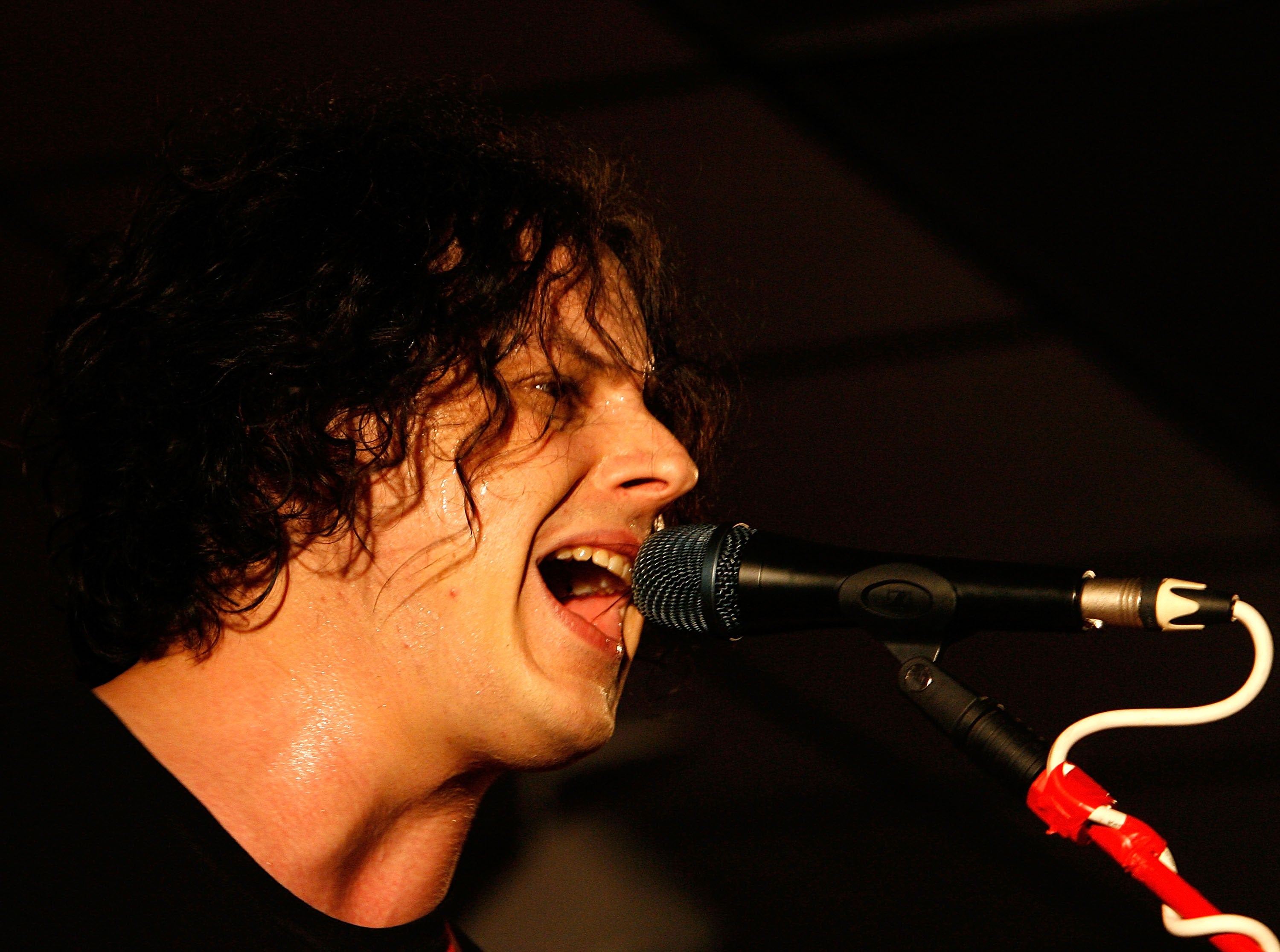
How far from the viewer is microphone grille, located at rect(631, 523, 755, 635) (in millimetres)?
1124

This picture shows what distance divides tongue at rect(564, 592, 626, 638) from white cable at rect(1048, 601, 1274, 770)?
0.73 meters

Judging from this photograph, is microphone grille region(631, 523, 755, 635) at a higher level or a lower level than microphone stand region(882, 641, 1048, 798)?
higher

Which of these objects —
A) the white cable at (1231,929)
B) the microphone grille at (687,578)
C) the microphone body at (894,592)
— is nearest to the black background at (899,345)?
the microphone grille at (687,578)

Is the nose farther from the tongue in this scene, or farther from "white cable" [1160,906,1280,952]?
"white cable" [1160,906,1280,952]

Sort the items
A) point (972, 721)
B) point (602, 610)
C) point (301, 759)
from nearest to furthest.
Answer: point (972, 721), point (301, 759), point (602, 610)

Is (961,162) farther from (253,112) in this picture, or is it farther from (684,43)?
(253,112)

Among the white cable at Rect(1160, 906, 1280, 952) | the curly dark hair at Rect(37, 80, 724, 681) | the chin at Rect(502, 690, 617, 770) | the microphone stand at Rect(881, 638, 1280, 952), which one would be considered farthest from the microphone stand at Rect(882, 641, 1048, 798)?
the curly dark hair at Rect(37, 80, 724, 681)

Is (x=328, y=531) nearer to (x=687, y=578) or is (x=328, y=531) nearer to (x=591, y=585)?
(x=591, y=585)

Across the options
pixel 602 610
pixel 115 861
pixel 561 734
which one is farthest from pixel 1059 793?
pixel 115 861

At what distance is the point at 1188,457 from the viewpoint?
2502mm

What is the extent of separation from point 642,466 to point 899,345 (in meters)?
1.14

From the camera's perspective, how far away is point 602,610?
163 cm

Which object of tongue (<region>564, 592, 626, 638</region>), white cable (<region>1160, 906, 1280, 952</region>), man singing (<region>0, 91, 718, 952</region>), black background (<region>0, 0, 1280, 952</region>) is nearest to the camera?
white cable (<region>1160, 906, 1280, 952</region>)

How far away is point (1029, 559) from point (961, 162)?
0.95m
